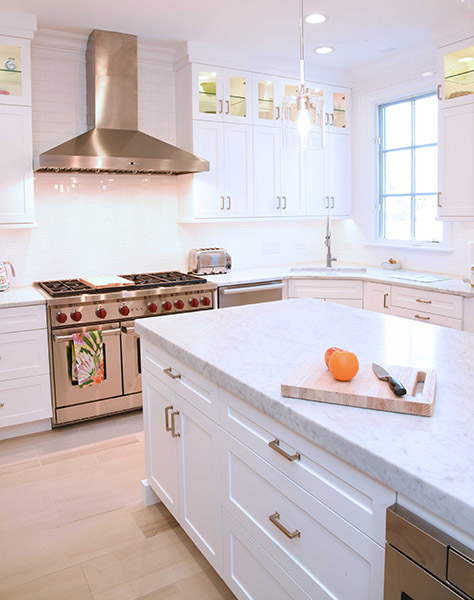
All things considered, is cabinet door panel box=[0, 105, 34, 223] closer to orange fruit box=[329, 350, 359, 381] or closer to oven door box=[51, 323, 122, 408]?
oven door box=[51, 323, 122, 408]

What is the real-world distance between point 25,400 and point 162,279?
1.36 metres

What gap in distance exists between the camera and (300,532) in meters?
1.52

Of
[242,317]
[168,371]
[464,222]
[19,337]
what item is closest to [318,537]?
[168,371]

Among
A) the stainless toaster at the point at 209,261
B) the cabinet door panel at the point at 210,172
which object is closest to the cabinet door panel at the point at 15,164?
the cabinet door panel at the point at 210,172

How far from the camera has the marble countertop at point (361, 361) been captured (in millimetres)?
1114

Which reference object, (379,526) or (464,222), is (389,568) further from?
(464,222)

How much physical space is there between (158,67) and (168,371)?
10.8ft

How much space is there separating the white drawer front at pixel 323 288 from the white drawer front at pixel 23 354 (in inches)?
83.9

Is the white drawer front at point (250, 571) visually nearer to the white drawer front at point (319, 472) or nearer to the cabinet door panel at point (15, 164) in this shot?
the white drawer front at point (319, 472)

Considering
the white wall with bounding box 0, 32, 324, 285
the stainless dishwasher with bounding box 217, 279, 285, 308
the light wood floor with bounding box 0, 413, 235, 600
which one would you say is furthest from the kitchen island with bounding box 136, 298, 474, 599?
the white wall with bounding box 0, 32, 324, 285

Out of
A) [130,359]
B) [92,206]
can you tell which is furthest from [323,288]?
[92,206]

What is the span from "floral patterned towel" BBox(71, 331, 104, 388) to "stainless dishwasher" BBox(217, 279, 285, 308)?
1055mm

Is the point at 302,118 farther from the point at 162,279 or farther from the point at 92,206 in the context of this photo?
the point at 92,206

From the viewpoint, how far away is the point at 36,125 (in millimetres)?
4160
